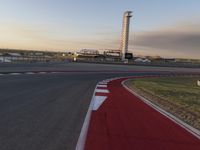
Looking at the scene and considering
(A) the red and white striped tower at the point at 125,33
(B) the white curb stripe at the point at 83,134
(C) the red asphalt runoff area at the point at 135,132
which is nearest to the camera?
(B) the white curb stripe at the point at 83,134

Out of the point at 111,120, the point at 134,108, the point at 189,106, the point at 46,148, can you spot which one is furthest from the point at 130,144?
the point at 189,106

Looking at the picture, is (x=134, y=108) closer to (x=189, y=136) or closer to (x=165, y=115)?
(x=165, y=115)

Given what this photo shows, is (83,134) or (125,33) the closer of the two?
(83,134)

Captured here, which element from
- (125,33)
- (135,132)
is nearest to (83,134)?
(135,132)

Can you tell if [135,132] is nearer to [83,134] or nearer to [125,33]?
[83,134]

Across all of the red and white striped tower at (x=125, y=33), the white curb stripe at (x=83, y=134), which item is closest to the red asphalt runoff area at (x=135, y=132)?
the white curb stripe at (x=83, y=134)

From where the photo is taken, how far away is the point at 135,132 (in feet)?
26.5

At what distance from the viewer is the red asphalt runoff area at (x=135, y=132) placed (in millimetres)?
6844

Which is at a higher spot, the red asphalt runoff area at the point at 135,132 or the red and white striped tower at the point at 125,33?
the red and white striped tower at the point at 125,33

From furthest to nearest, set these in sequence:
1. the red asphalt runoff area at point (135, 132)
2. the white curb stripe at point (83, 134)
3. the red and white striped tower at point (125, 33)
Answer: the red and white striped tower at point (125, 33)
the red asphalt runoff area at point (135, 132)
the white curb stripe at point (83, 134)

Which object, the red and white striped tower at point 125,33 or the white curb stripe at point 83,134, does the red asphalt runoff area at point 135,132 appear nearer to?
the white curb stripe at point 83,134

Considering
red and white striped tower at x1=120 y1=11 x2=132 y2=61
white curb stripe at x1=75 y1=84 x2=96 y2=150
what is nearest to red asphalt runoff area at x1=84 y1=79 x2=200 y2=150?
white curb stripe at x1=75 y1=84 x2=96 y2=150

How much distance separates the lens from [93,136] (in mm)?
7395

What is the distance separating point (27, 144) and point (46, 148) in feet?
1.43
